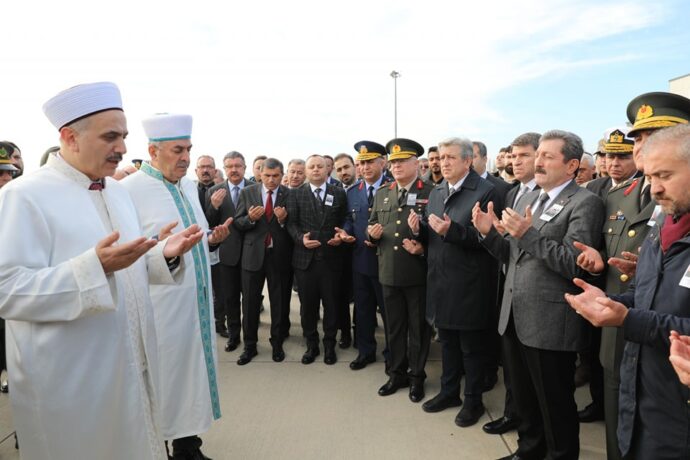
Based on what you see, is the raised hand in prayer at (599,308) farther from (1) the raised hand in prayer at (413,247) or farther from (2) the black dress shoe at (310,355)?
(2) the black dress shoe at (310,355)

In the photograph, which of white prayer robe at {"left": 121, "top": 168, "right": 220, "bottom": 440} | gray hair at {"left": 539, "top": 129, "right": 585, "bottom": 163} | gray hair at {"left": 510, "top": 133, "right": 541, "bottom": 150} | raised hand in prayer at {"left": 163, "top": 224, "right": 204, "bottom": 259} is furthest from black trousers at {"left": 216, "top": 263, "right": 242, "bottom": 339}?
gray hair at {"left": 539, "top": 129, "right": 585, "bottom": 163}

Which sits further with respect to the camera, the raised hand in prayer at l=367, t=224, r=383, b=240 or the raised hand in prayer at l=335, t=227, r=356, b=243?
the raised hand in prayer at l=335, t=227, r=356, b=243

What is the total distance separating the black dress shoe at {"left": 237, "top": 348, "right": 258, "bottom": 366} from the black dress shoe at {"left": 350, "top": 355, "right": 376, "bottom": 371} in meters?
1.17

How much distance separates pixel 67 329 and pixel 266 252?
3267 millimetres

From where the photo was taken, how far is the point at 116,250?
1794 millimetres

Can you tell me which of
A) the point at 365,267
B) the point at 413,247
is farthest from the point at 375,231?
the point at 365,267

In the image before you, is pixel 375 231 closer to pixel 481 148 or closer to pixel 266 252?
pixel 266 252

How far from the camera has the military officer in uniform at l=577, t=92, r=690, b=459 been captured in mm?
2418

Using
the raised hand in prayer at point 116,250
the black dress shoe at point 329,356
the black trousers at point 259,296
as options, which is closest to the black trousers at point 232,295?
the black trousers at point 259,296

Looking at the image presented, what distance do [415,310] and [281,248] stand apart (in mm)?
1827

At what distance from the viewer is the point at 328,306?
16.8 ft

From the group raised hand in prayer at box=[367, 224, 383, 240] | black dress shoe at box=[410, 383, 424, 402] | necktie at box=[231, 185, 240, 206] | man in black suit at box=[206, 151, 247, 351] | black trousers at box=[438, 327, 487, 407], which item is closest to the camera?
black trousers at box=[438, 327, 487, 407]

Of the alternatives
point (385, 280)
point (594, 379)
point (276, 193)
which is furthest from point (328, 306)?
point (594, 379)

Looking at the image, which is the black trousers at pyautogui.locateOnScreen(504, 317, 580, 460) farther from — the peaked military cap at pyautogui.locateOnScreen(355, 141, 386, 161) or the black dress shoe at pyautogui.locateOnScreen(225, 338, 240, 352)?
the black dress shoe at pyautogui.locateOnScreen(225, 338, 240, 352)
